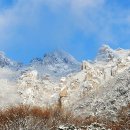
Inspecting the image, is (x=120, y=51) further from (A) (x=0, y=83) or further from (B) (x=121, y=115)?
(B) (x=121, y=115)

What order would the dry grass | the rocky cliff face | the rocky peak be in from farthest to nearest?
the rocky peak < the rocky cliff face < the dry grass

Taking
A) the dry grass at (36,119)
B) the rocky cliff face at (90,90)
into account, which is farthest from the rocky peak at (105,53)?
the dry grass at (36,119)

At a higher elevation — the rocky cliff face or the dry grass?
the rocky cliff face

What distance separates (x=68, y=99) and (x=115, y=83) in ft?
72.6

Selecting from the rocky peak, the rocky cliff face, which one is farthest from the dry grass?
the rocky peak

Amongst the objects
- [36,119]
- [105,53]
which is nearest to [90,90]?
[36,119]

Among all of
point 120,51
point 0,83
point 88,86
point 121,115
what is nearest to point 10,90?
point 0,83

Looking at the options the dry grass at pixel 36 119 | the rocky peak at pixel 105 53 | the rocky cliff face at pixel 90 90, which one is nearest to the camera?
the dry grass at pixel 36 119

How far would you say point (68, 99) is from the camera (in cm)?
6931

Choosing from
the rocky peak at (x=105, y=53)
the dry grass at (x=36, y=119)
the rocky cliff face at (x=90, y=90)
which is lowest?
the dry grass at (x=36, y=119)

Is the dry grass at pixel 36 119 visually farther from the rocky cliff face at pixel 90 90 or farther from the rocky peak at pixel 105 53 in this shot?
the rocky peak at pixel 105 53

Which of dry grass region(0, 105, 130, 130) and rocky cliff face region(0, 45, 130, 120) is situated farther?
rocky cliff face region(0, 45, 130, 120)

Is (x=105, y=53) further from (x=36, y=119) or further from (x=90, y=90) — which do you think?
(x=36, y=119)

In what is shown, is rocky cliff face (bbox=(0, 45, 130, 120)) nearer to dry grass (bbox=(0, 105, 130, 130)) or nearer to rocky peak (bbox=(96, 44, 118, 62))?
rocky peak (bbox=(96, 44, 118, 62))
